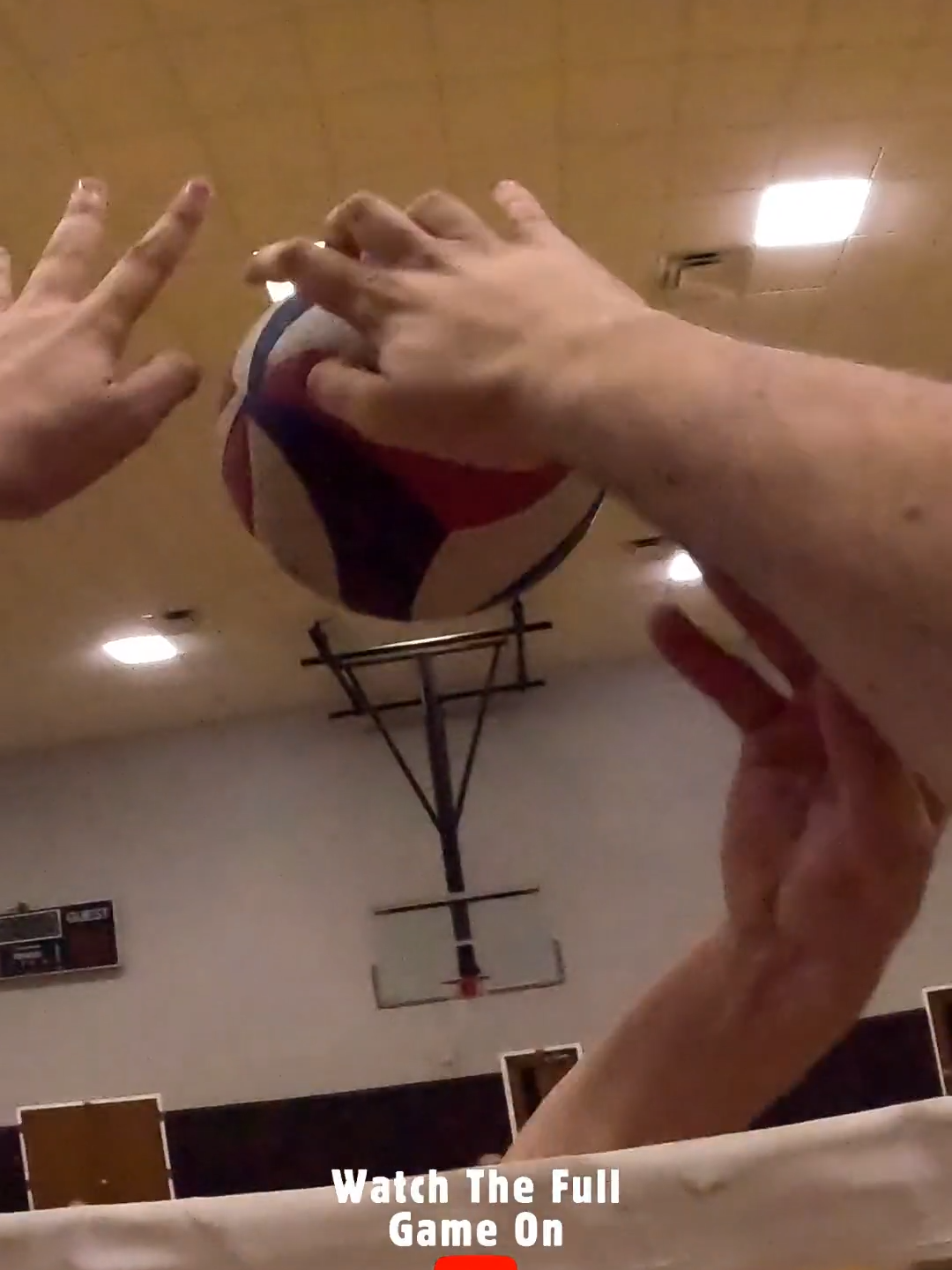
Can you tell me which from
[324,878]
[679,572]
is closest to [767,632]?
[679,572]

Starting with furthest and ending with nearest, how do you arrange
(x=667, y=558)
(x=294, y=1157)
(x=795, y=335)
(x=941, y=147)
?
→ (x=294, y=1157) < (x=667, y=558) < (x=795, y=335) < (x=941, y=147)

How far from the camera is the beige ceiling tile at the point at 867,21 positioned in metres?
2.18

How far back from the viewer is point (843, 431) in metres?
0.37

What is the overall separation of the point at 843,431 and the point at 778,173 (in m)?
2.44

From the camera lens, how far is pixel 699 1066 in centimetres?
64

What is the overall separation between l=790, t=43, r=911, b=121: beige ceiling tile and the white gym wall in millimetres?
3933

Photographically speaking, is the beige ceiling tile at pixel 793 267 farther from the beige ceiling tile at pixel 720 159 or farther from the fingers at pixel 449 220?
the fingers at pixel 449 220

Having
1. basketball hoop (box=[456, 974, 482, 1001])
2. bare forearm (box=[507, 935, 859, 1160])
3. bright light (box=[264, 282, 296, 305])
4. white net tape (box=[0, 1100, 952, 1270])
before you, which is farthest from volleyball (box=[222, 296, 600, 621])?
basketball hoop (box=[456, 974, 482, 1001])

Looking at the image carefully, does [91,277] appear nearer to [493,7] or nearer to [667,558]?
[493,7]

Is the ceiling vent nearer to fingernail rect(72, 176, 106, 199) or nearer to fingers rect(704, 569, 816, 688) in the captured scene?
fingernail rect(72, 176, 106, 199)

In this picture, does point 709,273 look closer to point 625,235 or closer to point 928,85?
point 625,235

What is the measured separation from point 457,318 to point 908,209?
257 cm

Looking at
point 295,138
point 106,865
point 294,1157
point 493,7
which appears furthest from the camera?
point 106,865

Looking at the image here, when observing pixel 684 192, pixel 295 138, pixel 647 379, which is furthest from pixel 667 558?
pixel 647 379
